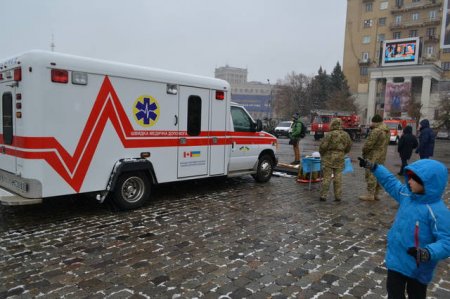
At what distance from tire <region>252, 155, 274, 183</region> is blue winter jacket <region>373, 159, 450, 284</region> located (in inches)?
273

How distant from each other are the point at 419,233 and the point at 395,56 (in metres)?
67.3

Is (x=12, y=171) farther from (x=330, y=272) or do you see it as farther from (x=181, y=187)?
(x=330, y=272)

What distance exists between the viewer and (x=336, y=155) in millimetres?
A: 7938

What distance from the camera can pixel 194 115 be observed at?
7.62 meters

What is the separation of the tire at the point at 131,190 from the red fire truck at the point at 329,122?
29.6m

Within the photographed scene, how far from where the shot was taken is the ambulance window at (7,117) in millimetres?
5836

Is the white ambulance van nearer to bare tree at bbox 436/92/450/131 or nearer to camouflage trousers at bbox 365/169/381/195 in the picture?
camouflage trousers at bbox 365/169/381/195

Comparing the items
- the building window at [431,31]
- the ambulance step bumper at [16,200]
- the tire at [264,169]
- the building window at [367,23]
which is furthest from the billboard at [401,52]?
the ambulance step bumper at [16,200]

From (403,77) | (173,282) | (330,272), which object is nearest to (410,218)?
(330,272)

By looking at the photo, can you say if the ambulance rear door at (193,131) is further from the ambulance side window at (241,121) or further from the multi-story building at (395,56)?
the multi-story building at (395,56)

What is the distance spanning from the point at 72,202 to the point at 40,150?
1996mm

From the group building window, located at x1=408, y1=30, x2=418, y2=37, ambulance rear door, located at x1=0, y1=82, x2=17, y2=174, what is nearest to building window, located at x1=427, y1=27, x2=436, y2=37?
building window, located at x1=408, y1=30, x2=418, y2=37

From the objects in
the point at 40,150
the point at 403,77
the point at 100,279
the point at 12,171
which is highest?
the point at 403,77

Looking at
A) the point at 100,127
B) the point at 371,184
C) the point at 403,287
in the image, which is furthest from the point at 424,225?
the point at 371,184
